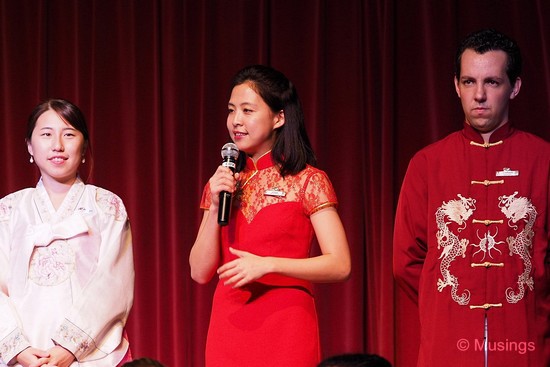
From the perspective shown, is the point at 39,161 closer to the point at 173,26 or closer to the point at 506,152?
the point at 506,152

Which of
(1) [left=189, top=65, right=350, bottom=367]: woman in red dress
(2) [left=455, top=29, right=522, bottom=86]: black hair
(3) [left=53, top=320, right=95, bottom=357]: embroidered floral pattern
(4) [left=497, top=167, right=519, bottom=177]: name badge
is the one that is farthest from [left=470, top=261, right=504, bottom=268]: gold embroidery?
(3) [left=53, top=320, right=95, bottom=357]: embroidered floral pattern

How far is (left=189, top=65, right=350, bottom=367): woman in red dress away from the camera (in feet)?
9.52

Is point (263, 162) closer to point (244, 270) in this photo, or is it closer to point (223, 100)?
point (244, 270)

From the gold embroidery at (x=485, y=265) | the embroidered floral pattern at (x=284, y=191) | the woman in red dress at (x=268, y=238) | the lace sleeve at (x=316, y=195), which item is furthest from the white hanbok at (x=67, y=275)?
the gold embroidery at (x=485, y=265)

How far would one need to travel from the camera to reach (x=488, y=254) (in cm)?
294

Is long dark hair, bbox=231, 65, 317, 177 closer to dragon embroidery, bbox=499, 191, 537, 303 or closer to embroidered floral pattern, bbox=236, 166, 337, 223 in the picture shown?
embroidered floral pattern, bbox=236, 166, 337, 223

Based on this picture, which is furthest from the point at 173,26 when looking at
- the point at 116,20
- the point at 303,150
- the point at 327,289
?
the point at 303,150

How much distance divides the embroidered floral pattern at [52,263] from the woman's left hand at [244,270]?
2.11 feet

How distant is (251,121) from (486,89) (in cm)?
78

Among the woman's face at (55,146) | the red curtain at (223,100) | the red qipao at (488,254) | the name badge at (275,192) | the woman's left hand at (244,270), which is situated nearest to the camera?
the woman's left hand at (244,270)

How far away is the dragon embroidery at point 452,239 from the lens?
2957mm

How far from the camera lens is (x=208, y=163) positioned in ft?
16.4

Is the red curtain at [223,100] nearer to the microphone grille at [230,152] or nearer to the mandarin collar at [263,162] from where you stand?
the mandarin collar at [263,162]

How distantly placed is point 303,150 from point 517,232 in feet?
2.44
